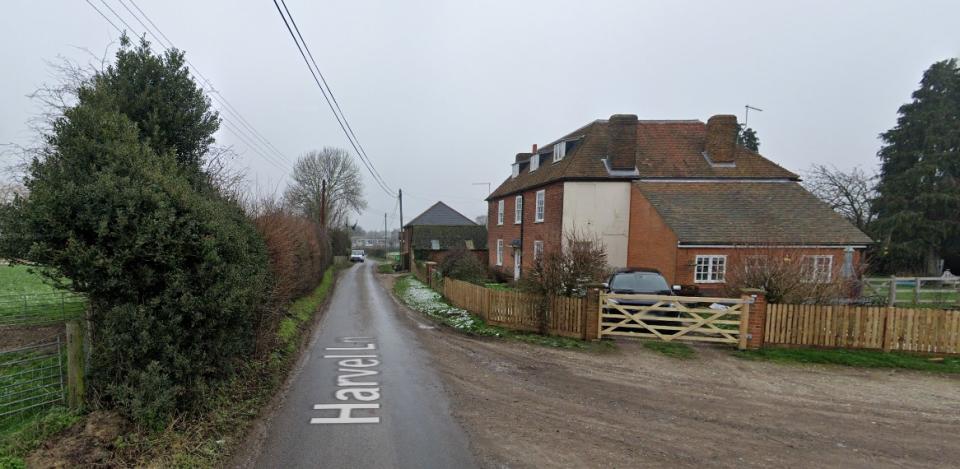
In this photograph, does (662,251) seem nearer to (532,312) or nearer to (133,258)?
(532,312)

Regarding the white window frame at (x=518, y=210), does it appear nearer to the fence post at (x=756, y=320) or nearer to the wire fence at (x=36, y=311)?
the fence post at (x=756, y=320)

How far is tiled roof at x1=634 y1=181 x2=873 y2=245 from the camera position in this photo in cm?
1642

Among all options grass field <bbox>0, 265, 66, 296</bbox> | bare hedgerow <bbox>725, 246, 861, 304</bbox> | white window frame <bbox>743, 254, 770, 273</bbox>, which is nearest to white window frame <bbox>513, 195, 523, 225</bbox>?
white window frame <bbox>743, 254, 770, 273</bbox>

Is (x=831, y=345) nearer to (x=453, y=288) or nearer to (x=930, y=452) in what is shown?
(x=930, y=452)

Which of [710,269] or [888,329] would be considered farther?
[710,269]

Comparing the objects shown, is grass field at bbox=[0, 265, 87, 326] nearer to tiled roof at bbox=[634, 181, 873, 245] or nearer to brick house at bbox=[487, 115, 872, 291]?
brick house at bbox=[487, 115, 872, 291]

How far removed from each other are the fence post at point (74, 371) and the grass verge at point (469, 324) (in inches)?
304

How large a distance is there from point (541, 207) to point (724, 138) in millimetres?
9207

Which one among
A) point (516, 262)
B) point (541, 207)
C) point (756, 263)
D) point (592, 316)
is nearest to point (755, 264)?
point (756, 263)

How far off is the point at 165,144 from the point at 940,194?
40059 millimetres

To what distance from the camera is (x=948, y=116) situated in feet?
91.9

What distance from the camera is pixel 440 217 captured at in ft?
142

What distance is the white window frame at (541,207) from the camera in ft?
70.1

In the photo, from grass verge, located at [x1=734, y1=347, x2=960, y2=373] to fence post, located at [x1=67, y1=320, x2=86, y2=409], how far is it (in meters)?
10.8
